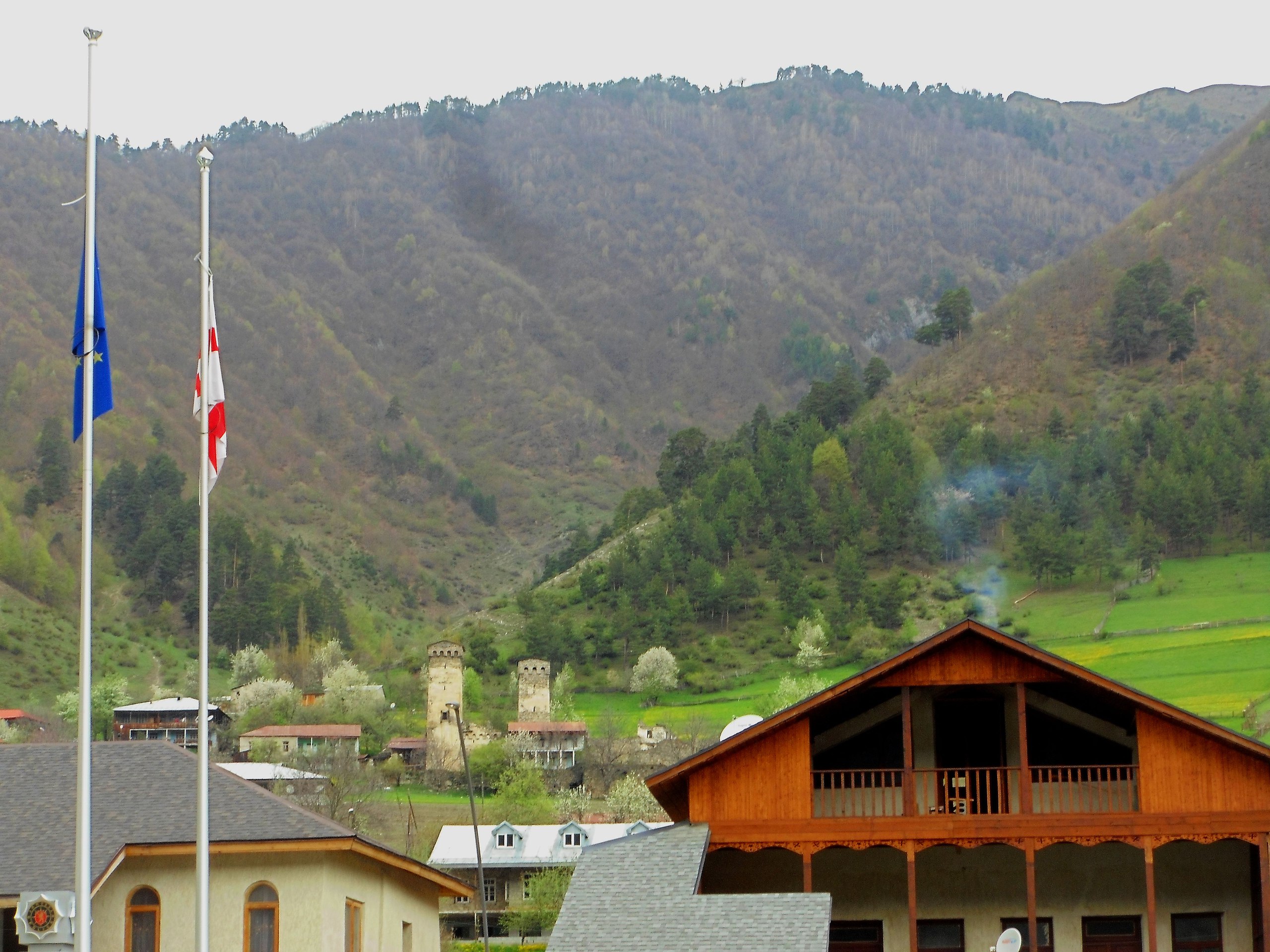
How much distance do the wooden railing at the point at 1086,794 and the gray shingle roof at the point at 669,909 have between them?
5.59 m

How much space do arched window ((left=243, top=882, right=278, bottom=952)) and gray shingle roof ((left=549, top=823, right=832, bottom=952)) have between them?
4.60 meters

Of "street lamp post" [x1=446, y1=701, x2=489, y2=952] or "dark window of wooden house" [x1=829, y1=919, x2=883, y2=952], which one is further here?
"street lamp post" [x1=446, y1=701, x2=489, y2=952]

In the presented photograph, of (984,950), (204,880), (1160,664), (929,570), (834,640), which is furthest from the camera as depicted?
(929,570)

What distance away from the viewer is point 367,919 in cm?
3241

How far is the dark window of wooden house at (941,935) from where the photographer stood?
34875mm

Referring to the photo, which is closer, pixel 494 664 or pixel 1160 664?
pixel 1160 664

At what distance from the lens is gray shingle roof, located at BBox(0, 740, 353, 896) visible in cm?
2923

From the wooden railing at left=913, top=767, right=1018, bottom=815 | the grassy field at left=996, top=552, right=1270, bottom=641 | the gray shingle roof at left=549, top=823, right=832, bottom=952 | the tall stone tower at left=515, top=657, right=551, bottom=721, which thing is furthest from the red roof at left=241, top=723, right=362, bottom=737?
the gray shingle roof at left=549, top=823, right=832, bottom=952

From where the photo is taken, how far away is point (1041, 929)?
35.0 m

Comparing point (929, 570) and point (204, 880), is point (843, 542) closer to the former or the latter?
point (929, 570)

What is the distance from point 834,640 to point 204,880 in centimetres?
15458

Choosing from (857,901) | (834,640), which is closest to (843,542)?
(834,640)

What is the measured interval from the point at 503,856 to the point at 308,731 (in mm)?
64895

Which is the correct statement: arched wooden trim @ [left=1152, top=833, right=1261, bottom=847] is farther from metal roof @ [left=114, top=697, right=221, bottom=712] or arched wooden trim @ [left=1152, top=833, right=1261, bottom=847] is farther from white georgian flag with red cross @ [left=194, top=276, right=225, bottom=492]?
metal roof @ [left=114, top=697, right=221, bottom=712]
